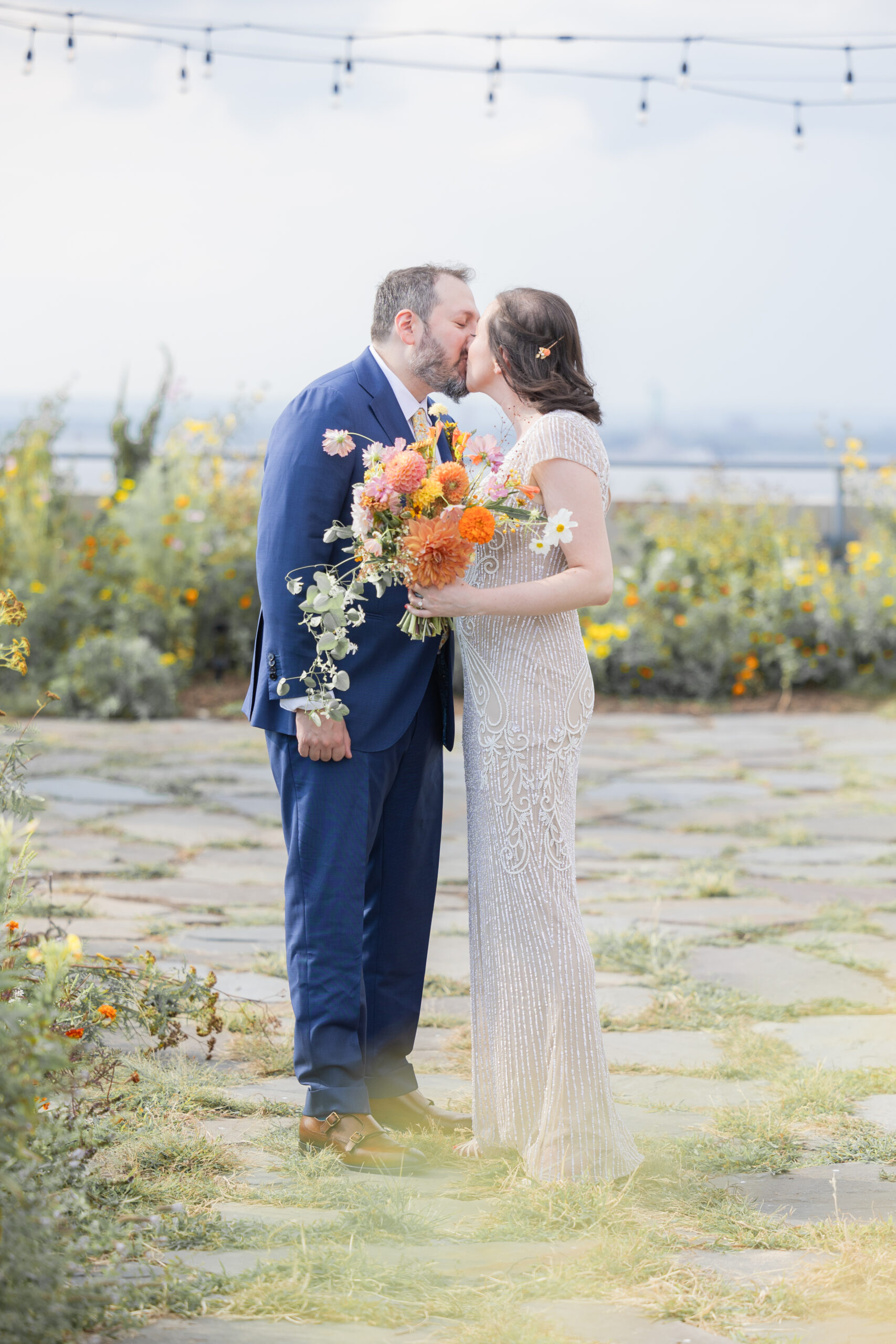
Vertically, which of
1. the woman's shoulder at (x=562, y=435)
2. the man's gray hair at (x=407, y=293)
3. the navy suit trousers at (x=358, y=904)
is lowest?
the navy suit trousers at (x=358, y=904)

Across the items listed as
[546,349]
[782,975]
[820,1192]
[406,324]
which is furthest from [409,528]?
[782,975]

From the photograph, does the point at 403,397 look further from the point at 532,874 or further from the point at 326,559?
the point at 532,874

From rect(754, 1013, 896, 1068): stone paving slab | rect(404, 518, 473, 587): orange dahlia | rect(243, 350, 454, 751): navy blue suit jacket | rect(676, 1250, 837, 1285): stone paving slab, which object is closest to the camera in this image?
rect(676, 1250, 837, 1285): stone paving slab

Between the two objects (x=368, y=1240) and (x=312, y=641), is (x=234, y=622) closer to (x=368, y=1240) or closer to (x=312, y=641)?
(x=312, y=641)

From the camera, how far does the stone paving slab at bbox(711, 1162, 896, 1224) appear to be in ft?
7.28

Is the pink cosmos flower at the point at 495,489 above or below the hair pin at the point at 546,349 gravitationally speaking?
below

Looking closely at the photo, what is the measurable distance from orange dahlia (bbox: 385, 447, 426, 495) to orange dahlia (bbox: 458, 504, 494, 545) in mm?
101

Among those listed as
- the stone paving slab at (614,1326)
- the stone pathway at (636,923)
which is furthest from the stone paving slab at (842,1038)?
the stone paving slab at (614,1326)

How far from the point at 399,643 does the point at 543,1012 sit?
2.52 ft

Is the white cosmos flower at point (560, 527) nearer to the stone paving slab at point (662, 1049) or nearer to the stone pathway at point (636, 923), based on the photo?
the stone pathway at point (636, 923)

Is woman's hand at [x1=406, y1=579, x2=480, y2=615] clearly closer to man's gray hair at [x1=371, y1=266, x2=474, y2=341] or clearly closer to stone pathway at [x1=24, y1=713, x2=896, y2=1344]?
man's gray hair at [x1=371, y1=266, x2=474, y2=341]

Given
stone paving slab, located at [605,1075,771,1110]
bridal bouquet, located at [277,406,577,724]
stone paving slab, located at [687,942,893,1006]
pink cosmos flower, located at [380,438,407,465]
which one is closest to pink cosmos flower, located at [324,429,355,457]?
bridal bouquet, located at [277,406,577,724]

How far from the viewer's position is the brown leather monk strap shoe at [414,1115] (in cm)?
268

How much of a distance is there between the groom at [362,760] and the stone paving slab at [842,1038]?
951 millimetres
